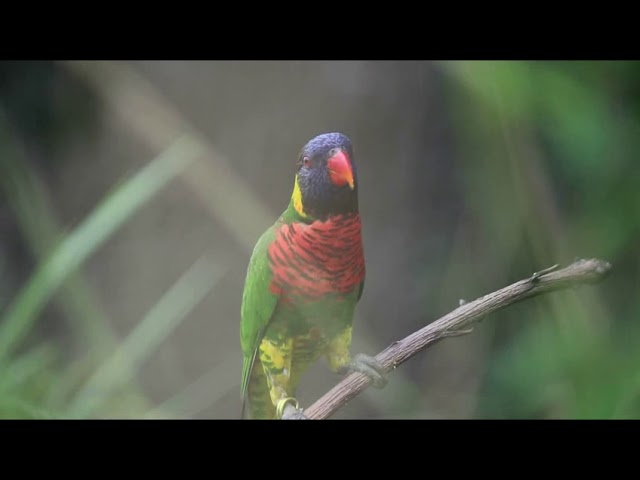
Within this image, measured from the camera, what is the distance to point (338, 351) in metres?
1.47

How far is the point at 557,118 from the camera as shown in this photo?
1448 mm

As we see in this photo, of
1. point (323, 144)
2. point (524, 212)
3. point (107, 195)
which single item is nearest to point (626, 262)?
point (524, 212)

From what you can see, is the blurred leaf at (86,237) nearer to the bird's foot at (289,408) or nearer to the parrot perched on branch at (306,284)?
the parrot perched on branch at (306,284)

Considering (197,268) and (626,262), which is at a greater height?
(197,268)

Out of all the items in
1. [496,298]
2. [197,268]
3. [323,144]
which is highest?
[323,144]

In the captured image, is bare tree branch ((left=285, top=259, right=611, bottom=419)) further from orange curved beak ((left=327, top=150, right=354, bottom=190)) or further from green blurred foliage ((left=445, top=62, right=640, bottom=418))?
orange curved beak ((left=327, top=150, right=354, bottom=190))

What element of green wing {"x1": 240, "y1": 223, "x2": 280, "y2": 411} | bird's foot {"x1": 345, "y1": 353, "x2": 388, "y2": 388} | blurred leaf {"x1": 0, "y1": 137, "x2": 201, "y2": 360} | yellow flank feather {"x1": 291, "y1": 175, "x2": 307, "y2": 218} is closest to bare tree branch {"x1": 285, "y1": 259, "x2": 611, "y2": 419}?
bird's foot {"x1": 345, "y1": 353, "x2": 388, "y2": 388}

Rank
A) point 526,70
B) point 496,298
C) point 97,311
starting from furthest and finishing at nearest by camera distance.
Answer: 1. point 97,311
2. point 526,70
3. point 496,298

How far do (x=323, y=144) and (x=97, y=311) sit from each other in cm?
68

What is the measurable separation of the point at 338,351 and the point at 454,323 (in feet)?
0.91

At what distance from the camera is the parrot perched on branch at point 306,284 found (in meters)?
1.43

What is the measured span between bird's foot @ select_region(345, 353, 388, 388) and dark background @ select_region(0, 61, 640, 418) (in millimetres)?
30

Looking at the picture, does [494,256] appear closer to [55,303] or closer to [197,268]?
[197,268]

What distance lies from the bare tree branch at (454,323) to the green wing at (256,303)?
18cm
